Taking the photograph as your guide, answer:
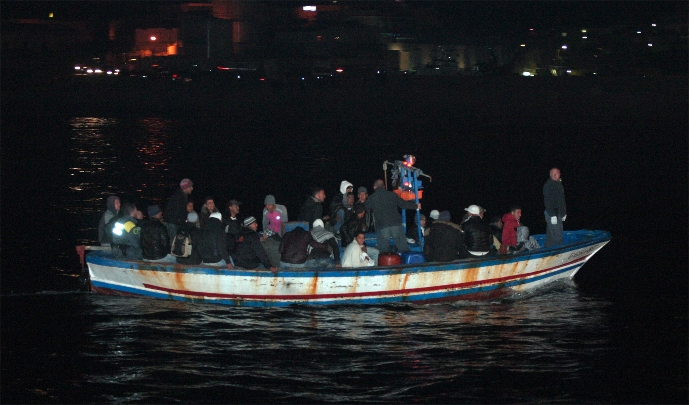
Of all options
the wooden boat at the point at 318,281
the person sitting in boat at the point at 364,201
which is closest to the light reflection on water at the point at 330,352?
the wooden boat at the point at 318,281

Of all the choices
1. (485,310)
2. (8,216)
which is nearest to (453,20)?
(8,216)

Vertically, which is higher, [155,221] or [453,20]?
[453,20]

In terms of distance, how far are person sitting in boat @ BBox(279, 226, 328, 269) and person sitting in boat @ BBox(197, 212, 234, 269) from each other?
973 mm

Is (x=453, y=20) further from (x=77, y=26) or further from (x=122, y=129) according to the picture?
(x=122, y=129)

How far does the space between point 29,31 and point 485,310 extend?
90.4 meters

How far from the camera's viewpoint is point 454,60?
8706 cm

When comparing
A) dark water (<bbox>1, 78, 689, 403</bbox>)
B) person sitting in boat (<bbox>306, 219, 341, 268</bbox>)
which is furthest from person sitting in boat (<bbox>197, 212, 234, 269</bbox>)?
person sitting in boat (<bbox>306, 219, 341, 268</bbox>)

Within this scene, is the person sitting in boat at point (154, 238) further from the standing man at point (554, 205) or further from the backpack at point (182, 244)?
the standing man at point (554, 205)

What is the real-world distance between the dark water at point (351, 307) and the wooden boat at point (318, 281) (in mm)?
260

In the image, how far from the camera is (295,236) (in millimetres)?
16281

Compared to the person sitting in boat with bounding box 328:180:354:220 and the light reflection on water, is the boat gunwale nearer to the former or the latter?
the light reflection on water

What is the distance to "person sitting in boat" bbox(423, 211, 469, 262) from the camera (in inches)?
652

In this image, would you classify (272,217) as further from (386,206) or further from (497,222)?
(497,222)

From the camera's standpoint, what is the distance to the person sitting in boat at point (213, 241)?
53.3 feet
